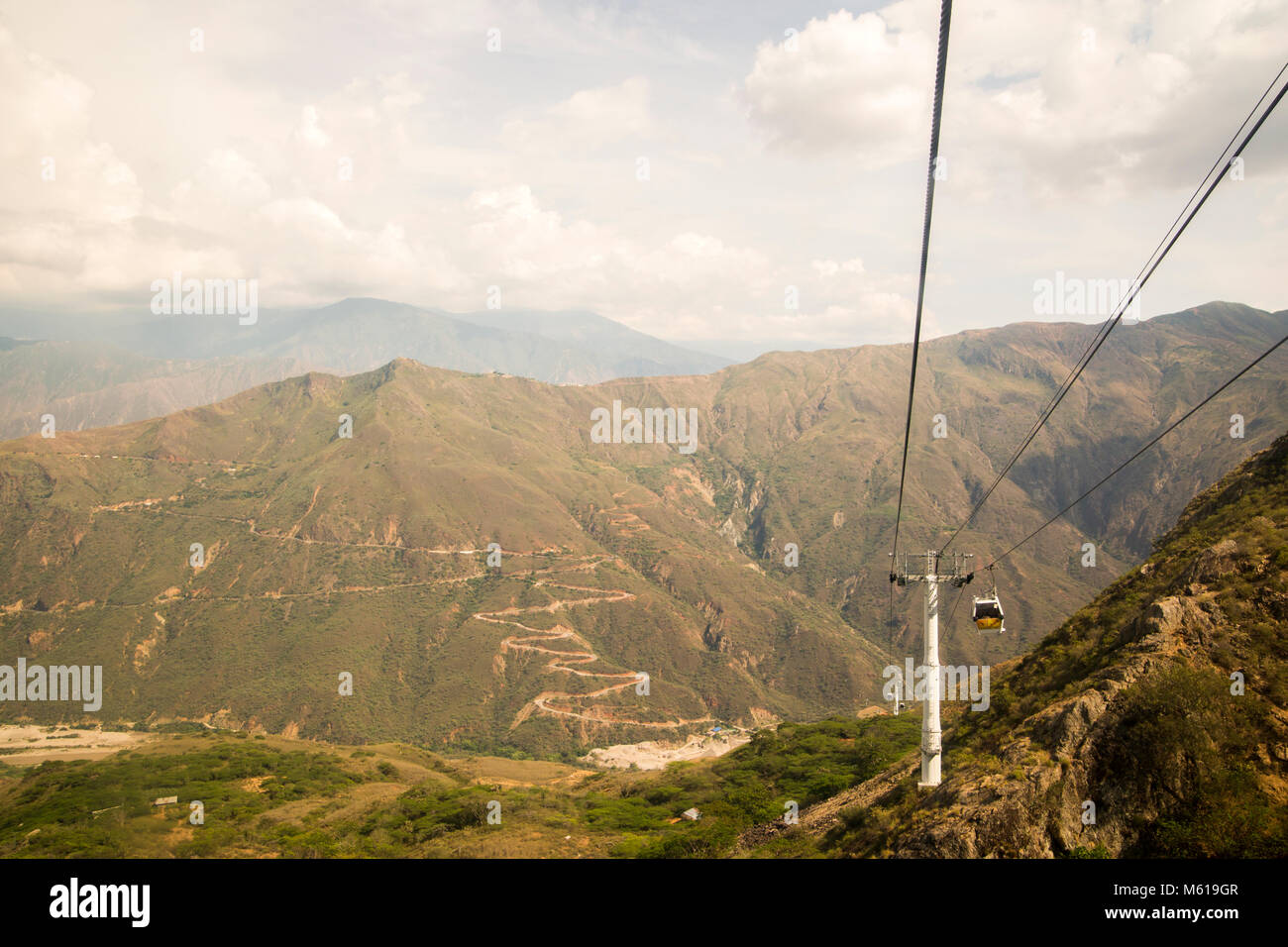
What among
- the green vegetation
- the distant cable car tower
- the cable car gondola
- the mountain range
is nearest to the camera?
the cable car gondola

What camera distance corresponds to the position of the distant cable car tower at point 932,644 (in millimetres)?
21469

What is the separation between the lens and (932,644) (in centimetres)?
2234

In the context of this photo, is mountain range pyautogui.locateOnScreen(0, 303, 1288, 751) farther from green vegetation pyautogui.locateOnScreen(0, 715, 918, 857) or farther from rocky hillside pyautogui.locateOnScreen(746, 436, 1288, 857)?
rocky hillside pyautogui.locateOnScreen(746, 436, 1288, 857)

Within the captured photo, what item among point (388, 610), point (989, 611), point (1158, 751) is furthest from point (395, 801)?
point (388, 610)

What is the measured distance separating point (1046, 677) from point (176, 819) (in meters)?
59.8

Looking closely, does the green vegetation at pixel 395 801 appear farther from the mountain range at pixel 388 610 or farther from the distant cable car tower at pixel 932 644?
the mountain range at pixel 388 610

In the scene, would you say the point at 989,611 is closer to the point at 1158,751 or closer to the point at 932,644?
the point at 932,644

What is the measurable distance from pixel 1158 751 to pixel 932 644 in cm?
622

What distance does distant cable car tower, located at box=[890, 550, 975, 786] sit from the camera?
70.4ft

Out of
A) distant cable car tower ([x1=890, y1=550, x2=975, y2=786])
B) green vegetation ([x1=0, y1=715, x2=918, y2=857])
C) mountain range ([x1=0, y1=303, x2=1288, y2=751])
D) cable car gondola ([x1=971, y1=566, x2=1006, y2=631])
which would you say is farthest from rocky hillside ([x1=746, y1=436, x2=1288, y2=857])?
mountain range ([x1=0, y1=303, x2=1288, y2=751])

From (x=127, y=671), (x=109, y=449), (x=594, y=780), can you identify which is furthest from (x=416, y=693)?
(x=109, y=449)

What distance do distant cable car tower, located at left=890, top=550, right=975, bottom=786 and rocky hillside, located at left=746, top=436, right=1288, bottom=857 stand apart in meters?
1.18

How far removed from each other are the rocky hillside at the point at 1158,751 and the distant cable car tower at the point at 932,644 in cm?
118
